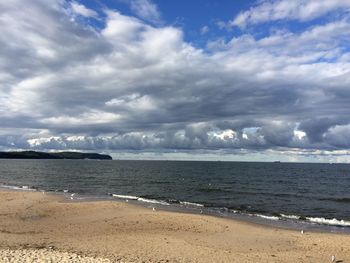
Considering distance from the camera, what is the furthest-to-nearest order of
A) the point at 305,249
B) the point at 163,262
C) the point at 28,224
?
1. the point at 28,224
2. the point at 305,249
3. the point at 163,262

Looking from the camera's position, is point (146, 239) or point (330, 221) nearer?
point (146, 239)

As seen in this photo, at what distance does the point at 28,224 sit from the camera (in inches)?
1064

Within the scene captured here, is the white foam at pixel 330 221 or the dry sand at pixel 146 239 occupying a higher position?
the dry sand at pixel 146 239

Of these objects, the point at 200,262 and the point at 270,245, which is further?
the point at 270,245

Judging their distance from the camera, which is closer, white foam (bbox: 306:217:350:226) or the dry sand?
the dry sand

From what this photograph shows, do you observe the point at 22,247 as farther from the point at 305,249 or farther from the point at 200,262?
the point at 305,249

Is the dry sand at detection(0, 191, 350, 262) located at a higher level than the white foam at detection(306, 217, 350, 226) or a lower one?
higher

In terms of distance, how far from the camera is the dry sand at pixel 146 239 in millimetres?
17859

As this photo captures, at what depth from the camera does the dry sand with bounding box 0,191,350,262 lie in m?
17.9

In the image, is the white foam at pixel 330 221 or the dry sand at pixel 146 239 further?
the white foam at pixel 330 221

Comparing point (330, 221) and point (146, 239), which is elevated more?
point (146, 239)

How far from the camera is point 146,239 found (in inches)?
884

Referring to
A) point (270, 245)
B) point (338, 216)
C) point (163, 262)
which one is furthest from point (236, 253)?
point (338, 216)

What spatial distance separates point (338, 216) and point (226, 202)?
13489 mm
